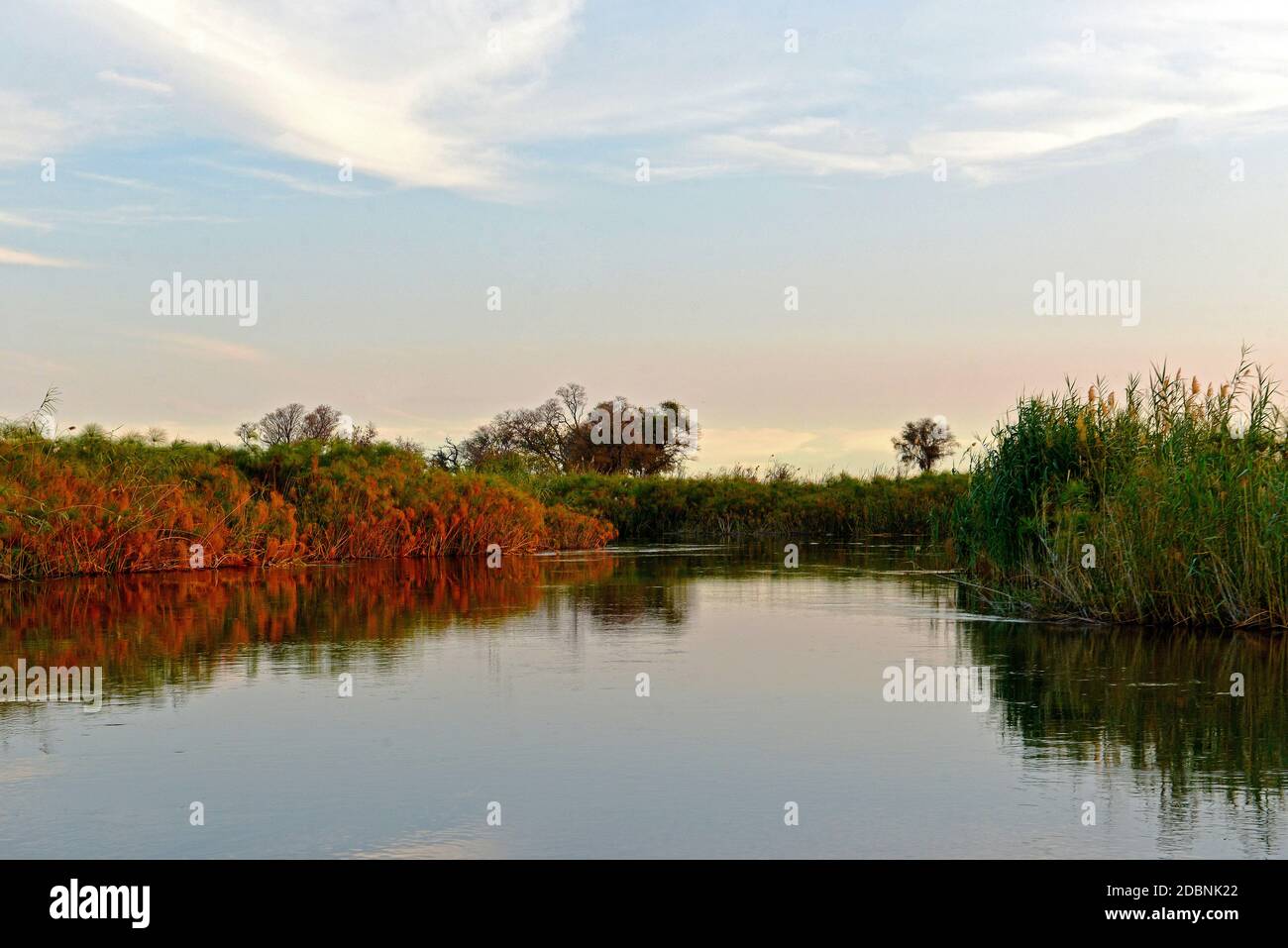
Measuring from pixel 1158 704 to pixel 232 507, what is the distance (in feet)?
53.1

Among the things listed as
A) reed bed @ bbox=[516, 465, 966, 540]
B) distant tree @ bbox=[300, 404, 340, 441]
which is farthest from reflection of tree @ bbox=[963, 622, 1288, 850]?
distant tree @ bbox=[300, 404, 340, 441]

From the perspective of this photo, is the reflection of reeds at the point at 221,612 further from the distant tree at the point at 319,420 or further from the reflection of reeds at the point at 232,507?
the distant tree at the point at 319,420

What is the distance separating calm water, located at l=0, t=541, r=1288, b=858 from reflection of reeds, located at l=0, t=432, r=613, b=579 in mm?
5192

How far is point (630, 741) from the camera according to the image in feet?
22.6

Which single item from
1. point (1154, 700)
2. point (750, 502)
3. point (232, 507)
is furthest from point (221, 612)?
point (750, 502)

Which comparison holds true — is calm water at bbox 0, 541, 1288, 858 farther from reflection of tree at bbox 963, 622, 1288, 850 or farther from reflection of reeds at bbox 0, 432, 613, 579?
reflection of reeds at bbox 0, 432, 613, 579

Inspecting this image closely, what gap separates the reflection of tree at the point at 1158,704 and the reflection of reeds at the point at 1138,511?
0.49 meters

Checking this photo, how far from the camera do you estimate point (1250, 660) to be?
9.59 metres

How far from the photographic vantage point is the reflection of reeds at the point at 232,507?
17938 mm

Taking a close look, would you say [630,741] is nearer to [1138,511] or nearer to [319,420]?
[1138,511]

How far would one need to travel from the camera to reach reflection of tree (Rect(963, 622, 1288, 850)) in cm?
607
